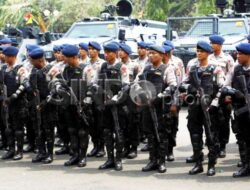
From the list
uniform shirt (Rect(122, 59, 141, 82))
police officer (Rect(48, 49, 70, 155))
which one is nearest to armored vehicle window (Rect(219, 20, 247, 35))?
uniform shirt (Rect(122, 59, 141, 82))

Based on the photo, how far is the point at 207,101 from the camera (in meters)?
8.02

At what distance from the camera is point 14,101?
9609 millimetres

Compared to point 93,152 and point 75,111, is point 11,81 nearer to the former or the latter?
point 75,111

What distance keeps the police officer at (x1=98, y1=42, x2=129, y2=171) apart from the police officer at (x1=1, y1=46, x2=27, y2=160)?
152 cm

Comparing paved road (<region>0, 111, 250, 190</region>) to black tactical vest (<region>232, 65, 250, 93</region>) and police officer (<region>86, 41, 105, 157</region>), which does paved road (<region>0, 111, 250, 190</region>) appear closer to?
police officer (<region>86, 41, 105, 157</region>)

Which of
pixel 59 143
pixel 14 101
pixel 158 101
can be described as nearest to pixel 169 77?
pixel 158 101

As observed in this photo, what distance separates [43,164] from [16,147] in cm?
109

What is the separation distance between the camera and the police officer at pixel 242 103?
312 inches

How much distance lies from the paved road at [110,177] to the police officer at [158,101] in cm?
39

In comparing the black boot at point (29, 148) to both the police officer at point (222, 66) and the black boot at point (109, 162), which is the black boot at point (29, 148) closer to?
the black boot at point (109, 162)

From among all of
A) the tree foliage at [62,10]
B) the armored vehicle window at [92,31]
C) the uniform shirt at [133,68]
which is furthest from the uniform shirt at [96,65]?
the tree foliage at [62,10]

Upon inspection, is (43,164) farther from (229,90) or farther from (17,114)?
(229,90)

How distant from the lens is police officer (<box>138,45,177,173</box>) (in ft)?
27.4

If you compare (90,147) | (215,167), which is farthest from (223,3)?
(215,167)
